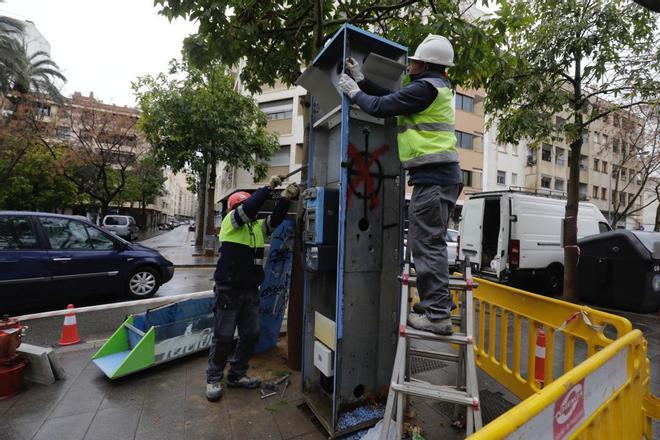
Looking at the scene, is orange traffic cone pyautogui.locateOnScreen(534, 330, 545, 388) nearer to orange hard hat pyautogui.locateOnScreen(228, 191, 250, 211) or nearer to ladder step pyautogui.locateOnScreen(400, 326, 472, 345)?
ladder step pyautogui.locateOnScreen(400, 326, 472, 345)

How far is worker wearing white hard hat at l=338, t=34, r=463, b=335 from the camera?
7.68 ft

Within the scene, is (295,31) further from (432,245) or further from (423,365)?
(423,365)

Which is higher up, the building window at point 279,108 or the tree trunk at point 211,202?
the building window at point 279,108

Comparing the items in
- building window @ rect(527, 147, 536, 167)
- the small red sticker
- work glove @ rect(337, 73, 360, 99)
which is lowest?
the small red sticker

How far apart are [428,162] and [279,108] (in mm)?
21319

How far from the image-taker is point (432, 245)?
2.40m

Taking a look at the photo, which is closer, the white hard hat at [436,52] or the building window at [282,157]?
the white hard hat at [436,52]

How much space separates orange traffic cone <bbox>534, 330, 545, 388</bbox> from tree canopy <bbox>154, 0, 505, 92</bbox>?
10.4 ft

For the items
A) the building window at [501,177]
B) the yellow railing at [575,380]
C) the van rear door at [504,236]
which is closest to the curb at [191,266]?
the van rear door at [504,236]

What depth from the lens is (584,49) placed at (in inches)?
262

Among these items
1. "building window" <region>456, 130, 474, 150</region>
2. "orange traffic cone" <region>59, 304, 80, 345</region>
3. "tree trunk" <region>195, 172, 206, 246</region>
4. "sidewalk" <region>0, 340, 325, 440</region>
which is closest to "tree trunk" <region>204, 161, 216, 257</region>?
"tree trunk" <region>195, 172, 206, 246</region>

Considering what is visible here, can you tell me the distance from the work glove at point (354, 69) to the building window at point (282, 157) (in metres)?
19.3

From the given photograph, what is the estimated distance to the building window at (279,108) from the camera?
71.6ft

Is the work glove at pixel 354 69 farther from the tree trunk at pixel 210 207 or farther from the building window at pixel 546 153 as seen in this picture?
the building window at pixel 546 153
